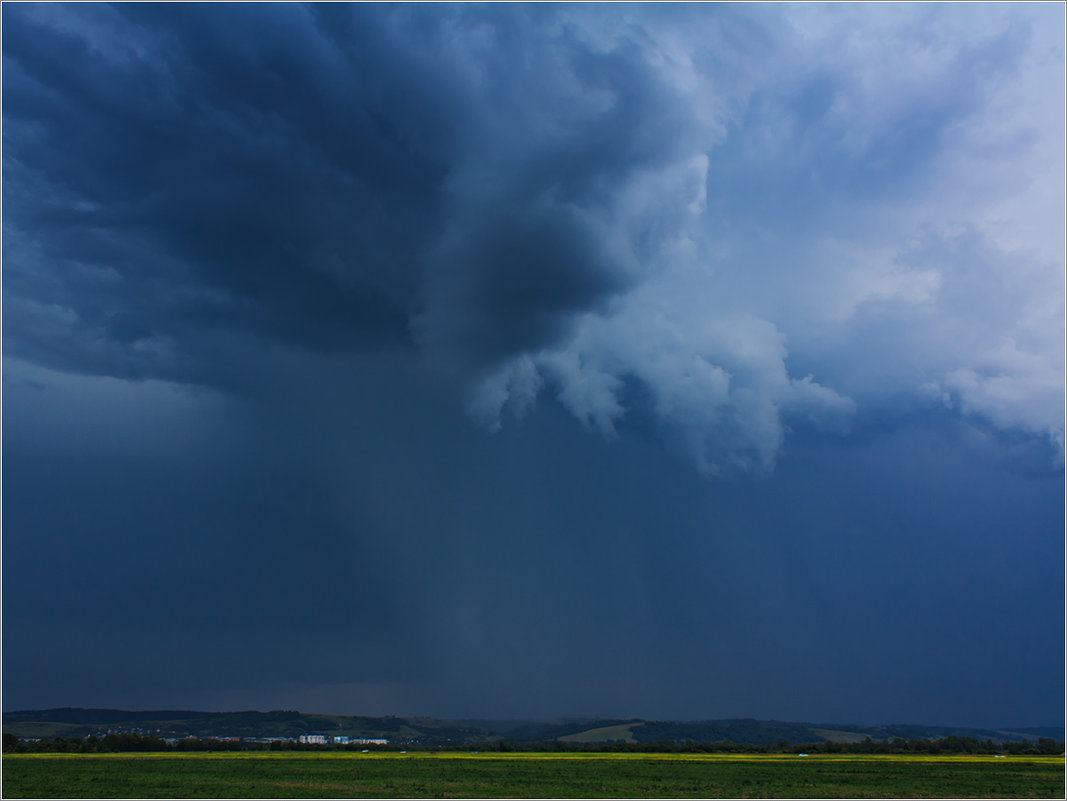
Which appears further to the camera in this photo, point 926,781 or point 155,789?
point 926,781

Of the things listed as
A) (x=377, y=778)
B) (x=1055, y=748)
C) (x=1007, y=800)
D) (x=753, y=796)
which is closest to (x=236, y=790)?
(x=377, y=778)

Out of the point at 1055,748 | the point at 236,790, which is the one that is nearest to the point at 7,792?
the point at 236,790

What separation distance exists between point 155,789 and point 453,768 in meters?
36.1

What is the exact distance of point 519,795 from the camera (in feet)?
205

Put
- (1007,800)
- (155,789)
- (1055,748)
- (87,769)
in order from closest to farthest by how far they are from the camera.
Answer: (1007,800), (155,789), (87,769), (1055,748)

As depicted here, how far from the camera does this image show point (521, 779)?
252ft

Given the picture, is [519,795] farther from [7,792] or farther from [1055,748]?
[1055,748]

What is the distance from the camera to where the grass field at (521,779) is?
213 feet

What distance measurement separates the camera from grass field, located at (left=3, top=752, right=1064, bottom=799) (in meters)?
64.9

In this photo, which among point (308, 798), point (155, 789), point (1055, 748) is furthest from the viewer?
Result: point (1055, 748)

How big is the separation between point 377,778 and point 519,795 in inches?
889

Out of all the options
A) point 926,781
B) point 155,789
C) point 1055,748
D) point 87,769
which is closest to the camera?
point 155,789

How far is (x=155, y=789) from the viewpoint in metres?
67.8

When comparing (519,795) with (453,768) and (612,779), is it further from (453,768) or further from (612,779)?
(453,768)
